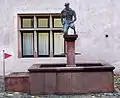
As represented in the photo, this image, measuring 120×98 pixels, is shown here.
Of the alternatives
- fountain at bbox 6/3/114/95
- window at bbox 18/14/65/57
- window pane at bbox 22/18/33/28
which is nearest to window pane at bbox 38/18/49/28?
window at bbox 18/14/65/57

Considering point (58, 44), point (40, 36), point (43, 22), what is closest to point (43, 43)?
point (40, 36)

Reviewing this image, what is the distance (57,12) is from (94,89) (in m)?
4.14

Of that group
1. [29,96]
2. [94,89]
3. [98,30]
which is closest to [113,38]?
[98,30]

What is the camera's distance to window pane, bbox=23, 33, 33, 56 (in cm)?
1121

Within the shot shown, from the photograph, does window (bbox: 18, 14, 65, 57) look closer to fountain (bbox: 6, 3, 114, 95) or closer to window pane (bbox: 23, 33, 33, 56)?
window pane (bbox: 23, 33, 33, 56)

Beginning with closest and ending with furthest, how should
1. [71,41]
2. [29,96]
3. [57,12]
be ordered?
[29,96], [71,41], [57,12]

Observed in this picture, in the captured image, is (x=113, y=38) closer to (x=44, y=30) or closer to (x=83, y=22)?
(x=83, y=22)

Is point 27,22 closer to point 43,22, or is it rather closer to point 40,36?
point 43,22

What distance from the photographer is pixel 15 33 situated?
10.9 meters

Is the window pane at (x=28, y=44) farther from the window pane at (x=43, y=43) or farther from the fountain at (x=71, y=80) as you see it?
the fountain at (x=71, y=80)

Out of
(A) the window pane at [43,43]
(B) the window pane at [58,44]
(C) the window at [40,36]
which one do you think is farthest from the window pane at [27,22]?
(B) the window pane at [58,44]

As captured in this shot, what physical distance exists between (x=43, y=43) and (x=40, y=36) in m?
0.28

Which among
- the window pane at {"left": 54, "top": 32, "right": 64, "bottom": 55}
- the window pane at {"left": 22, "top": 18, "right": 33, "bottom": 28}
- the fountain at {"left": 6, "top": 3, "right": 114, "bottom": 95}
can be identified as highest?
the window pane at {"left": 22, "top": 18, "right": 33, "bottom": 28}

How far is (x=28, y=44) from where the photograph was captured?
443 inches
